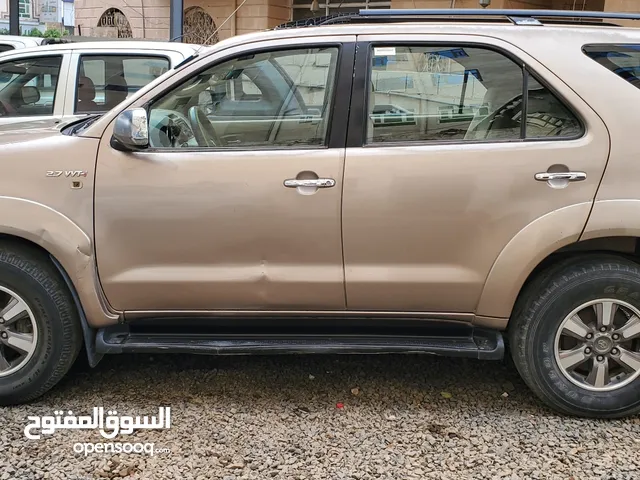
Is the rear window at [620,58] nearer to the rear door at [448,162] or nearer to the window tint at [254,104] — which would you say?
the rear door at [448,162]

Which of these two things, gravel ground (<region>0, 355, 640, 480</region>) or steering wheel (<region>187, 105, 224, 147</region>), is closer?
gravel ground (<region>0, 355, 640, 480</region>)

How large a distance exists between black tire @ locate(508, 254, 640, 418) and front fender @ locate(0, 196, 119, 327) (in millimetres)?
2180

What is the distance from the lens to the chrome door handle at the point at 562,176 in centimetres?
310

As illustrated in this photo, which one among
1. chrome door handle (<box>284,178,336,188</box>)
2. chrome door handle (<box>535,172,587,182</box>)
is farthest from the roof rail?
chrome door handle (<box>284,178,336,188</box>)

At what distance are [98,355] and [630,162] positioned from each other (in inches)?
111

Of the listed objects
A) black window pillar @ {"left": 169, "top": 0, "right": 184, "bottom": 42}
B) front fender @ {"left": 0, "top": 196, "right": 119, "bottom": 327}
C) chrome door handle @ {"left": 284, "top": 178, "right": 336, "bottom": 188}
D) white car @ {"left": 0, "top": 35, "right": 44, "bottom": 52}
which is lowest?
front fender @ {"left": 0, "top": 196, "right": 119, "bottom": 327}

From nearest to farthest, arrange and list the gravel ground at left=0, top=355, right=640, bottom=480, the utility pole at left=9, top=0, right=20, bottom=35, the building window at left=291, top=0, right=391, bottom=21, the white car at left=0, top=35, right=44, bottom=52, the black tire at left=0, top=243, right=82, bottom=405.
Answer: the gravel ground at left=0, top=355, right=640, bottom=480, the black tire at left=0, top=243, right=82, bottom=405, the white car at left=0, top=35, right=44, bottom=52, the utility pole at left=9, top=0, right=20, bottom=35, the building window at left=291, top=0, right=391, bottom=21

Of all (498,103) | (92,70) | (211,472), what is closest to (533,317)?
(498,103)

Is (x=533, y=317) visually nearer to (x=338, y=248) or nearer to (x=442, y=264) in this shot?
(x=442, y=264)

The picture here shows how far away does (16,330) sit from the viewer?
3322 millimetres

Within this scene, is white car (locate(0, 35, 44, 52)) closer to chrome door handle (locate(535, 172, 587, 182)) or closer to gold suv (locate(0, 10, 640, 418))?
gold suv (locate(0, 10, 640, 418))

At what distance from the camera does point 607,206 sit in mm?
3104

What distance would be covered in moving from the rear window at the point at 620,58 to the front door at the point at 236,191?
119cm

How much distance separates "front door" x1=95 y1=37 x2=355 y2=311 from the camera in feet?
10.4
